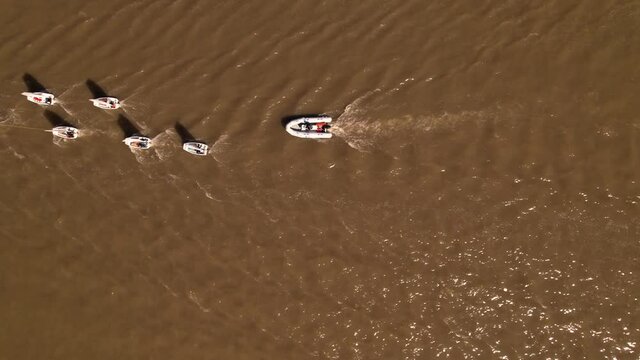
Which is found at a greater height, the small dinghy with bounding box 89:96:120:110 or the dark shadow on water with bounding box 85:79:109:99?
the dark shadow on water with bounding box 85:79:109:99

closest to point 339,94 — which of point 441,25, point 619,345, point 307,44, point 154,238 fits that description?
point 307,44

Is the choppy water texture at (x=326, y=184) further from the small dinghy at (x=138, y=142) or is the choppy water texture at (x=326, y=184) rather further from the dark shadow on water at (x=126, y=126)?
the small dinghy at (x=138, y=142)

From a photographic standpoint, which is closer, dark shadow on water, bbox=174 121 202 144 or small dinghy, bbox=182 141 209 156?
small dinghy, bbox=182 141 209 156

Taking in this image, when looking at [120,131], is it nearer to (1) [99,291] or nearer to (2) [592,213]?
(1) [99,291]

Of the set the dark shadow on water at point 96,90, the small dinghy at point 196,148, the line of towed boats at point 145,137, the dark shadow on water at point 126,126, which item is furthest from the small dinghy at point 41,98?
the small dinghy at point 196,148

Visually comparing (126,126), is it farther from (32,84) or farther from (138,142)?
(32,84)

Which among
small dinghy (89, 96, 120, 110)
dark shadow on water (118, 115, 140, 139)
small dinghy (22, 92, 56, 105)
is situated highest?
small dinghy (22, 92, 56, 105)

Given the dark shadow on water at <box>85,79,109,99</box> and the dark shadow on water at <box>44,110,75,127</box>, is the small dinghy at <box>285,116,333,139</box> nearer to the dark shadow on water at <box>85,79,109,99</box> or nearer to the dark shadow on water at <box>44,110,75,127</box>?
the dark shadow on water at <box>85,79,109,99</box>

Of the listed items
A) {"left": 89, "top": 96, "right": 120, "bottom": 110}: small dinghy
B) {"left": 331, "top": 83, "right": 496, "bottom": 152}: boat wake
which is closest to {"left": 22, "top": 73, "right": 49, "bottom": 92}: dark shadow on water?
{"left": 89, "top": 96, "right": 120, "bottom": 110}: small dinghy

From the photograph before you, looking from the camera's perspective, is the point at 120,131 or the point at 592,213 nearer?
the point at 592,213
